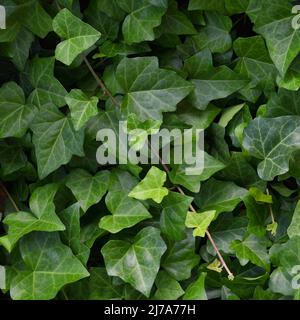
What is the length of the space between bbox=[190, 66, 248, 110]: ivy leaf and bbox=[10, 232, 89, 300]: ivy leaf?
42cm

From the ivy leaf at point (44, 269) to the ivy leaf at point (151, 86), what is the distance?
12.9 inches

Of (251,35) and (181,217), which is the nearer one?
(181,217)

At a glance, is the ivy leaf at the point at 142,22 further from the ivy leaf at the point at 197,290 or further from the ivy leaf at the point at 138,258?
the ivy leaf at the point at 197,290

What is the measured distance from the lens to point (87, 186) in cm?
124

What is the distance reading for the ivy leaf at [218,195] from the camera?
1214 millimetres

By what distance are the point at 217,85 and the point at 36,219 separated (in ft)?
1.57

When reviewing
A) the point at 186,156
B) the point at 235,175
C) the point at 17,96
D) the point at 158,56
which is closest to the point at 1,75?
the point at 17,96

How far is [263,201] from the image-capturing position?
1.21m

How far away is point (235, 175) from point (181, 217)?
16 centimetres

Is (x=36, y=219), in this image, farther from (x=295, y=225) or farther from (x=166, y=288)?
(x=295, y=225)

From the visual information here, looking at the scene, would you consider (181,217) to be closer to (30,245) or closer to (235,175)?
(235,175)

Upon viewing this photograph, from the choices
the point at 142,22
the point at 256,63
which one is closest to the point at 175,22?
the point at 142,22
